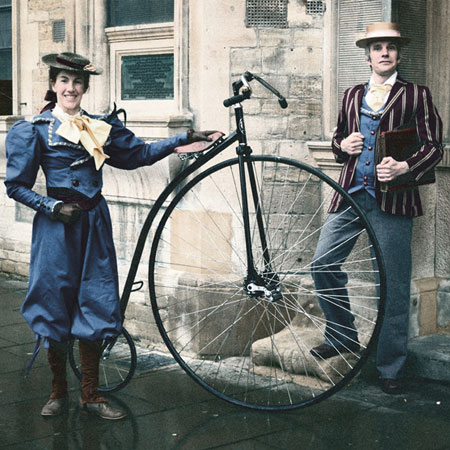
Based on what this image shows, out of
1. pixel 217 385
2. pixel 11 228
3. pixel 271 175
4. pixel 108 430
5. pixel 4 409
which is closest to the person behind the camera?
pixel 108 430

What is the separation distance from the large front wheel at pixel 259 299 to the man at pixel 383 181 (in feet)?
0.17

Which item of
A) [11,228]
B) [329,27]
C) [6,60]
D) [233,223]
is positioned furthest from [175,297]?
[6,60]

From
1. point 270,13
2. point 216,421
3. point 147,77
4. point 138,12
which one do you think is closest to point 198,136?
point 270,13

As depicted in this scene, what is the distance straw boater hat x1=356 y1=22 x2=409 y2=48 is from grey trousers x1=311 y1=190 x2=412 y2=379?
85 centimetres

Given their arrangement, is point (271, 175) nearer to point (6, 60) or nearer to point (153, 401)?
point (153, 401)

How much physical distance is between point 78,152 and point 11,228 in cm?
412

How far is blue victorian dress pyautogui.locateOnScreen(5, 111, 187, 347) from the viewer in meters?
5.07

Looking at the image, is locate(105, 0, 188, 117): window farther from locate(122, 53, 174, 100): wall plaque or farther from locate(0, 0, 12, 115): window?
locate(0, 0, 12, 115): window

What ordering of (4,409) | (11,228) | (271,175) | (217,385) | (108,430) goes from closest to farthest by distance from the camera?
(108,430) < (4,409) < (217,385) < (271,175) < (11,228)

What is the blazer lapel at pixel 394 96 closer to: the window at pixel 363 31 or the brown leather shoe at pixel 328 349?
the window at pixel 363 31

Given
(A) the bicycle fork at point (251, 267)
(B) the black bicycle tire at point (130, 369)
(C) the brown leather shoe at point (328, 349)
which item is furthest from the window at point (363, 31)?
(B) the black bicycle tire at point (130, 369)

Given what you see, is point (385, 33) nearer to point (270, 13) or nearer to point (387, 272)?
point (270, 13)

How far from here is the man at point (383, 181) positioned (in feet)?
17.8

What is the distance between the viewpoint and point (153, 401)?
5.43 m
